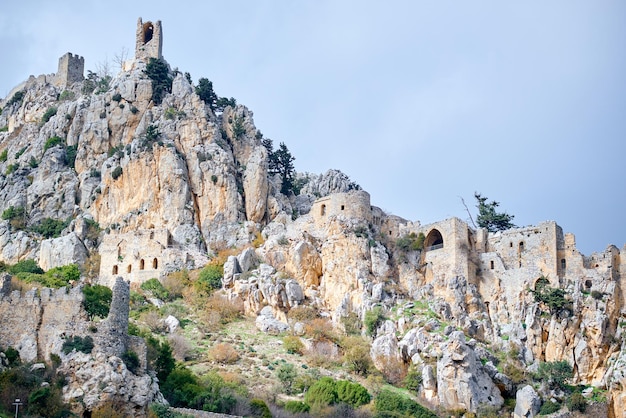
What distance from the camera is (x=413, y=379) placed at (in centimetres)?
5459

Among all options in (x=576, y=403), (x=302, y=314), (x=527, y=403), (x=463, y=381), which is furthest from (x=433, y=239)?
(x=576, y=403)

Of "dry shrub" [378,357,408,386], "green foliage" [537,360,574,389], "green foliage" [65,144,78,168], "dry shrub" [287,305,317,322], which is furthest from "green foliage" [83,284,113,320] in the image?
"green foliage" [65,144,78,168]

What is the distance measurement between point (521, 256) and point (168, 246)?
23.1 meters

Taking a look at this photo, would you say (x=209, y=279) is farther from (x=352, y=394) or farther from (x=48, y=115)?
(x=48, y=115)

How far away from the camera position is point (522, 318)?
59.2 meters

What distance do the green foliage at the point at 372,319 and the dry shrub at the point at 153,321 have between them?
1187cm

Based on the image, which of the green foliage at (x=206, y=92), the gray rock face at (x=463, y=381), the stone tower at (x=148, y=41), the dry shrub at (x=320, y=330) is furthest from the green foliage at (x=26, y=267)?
the gray rock face at (x=463, y=381)

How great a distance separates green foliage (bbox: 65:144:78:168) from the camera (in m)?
75.2

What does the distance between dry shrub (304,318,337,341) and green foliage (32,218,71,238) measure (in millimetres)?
20905

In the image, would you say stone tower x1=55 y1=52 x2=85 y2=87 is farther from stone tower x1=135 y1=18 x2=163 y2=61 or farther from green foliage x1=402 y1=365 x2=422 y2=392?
green foliage x1=402 y1=365 x2=422 y2=392

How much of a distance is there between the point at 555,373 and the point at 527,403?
9.91 feet

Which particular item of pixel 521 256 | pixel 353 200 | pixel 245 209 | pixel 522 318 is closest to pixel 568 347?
pixel 522 318

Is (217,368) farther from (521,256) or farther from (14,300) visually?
(521,256)

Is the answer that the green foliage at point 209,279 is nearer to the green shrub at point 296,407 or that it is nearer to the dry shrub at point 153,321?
the dry shrub at point 153,321
